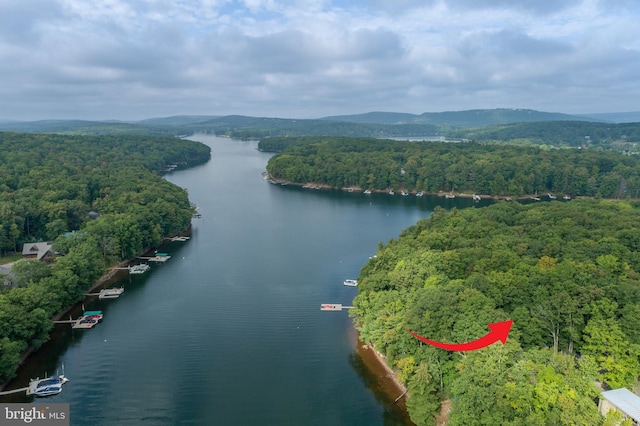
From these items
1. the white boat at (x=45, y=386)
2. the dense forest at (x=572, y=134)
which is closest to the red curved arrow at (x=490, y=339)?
the white boat at (x=45, y=386)

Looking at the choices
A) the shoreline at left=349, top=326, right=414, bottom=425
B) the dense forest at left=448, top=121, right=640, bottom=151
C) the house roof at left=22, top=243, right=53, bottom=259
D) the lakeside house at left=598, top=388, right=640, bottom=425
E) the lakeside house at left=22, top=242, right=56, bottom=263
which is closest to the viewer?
the lakeside house at left=598, top=388, right=640, bottom=425

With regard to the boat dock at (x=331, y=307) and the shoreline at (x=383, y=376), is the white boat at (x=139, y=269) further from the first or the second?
the shoreline at (x=383, y=376)

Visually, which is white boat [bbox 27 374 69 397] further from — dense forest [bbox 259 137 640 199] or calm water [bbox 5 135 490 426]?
dense forest [bbox 259 137 640 199]

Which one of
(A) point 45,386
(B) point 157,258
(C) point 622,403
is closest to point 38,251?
(B) point 157,258

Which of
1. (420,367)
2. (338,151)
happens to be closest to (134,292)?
(420,367)

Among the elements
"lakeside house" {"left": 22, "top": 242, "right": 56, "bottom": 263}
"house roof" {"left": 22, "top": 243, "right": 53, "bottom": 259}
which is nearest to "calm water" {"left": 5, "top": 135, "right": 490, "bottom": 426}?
"lakeside house" {"left": 22, "top": 242, "right": 56, "bottom": 263}

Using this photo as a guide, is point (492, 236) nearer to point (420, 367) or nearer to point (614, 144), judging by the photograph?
point (420, 367)

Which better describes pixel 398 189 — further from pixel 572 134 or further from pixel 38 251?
pixel 572 134
